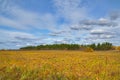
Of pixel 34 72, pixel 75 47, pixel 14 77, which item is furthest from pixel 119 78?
pixel 75 47

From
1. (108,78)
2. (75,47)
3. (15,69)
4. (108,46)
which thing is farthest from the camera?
(75,47)

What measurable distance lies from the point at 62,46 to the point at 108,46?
98.4 ft

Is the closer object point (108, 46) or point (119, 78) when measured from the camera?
point (119, 78)

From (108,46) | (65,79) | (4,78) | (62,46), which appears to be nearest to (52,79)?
(65,79)

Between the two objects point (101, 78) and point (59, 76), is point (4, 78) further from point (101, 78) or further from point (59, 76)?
point (101, 78)

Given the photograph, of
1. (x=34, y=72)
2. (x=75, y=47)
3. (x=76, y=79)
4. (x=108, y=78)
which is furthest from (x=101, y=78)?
(x=75, y=47)

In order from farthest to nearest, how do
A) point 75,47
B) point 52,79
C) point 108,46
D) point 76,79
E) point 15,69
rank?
point 75,47 < point 108,46 < point 15,69 < point 76,79 < point 52,79

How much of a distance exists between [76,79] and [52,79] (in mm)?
1357

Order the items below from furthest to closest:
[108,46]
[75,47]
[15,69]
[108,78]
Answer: [75,47]
[108,46]
[15,69]
[108,78]

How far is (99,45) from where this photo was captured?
12306cm

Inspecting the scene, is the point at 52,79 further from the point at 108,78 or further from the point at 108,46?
the point at 108,46

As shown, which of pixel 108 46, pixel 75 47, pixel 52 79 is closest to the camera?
pixel 52 79

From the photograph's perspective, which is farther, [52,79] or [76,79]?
[76,79]

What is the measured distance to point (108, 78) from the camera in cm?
1105
